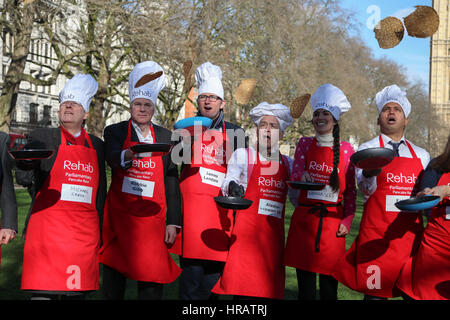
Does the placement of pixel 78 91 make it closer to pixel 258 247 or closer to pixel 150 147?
pixel 150 147

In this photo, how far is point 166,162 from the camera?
430cm

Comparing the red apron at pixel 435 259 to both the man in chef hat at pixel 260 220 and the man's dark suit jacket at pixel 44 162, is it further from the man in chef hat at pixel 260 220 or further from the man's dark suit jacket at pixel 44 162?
the man's dark suit jacket at pixel 44 162

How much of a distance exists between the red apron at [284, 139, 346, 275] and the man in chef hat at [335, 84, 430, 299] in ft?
0.52

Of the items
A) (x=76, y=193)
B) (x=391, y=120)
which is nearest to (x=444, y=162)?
(x=391, y=120)

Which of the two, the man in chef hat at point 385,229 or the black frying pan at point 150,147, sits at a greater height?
the black frying pan at point 150,147

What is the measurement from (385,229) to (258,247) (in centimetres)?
91

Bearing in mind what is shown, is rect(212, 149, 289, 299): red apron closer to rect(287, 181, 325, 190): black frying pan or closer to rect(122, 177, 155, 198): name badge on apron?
rect(287, 181, 325, 190): black frying pan

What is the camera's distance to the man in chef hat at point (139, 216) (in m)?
4.16

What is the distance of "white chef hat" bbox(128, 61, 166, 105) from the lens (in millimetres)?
4309

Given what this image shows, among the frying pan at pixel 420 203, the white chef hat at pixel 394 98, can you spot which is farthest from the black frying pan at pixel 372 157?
the white chef hat at pixel 394 98

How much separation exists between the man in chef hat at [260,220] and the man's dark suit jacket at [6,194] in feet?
4.71

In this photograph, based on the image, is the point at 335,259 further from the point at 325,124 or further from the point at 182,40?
the point at 182,40
